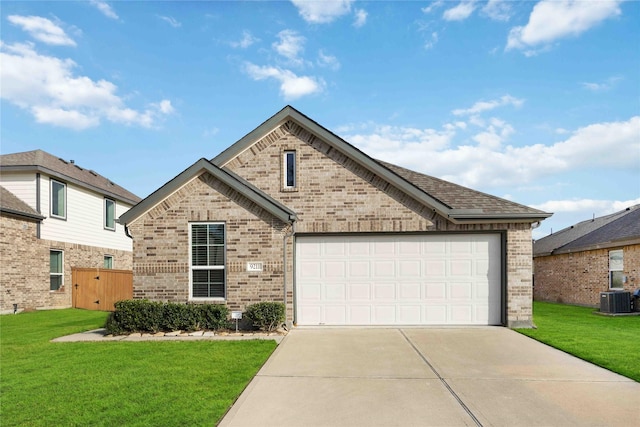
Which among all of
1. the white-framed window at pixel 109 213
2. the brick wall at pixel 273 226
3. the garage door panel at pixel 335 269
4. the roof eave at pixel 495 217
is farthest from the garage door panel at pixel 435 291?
the white-framed window at pixel 109 213

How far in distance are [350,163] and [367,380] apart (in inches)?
257

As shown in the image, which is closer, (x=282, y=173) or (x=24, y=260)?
(x=282, y=173)

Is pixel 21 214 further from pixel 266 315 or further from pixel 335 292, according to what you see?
pixel 335 292

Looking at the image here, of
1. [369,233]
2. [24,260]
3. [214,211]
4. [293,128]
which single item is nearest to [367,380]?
[369,233]

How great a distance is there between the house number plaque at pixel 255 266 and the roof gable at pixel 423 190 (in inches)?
126

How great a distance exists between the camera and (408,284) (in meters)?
10.9

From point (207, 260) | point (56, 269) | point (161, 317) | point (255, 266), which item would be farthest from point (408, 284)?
point (56, 269)

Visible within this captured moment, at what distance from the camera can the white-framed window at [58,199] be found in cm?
1694

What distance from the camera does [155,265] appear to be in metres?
10.5

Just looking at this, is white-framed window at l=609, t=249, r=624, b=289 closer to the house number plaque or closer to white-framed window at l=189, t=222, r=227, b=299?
the house number plaque

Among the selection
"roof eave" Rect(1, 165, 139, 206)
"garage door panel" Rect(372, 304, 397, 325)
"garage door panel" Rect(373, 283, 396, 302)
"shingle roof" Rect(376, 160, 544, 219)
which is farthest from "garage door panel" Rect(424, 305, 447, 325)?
"roof eave" Rect(1, 165, 139, 206)

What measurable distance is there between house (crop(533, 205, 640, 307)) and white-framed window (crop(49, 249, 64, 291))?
2344 centimetres

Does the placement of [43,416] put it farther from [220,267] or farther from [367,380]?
[220,267]

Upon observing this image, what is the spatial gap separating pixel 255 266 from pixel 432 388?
5851 mm
